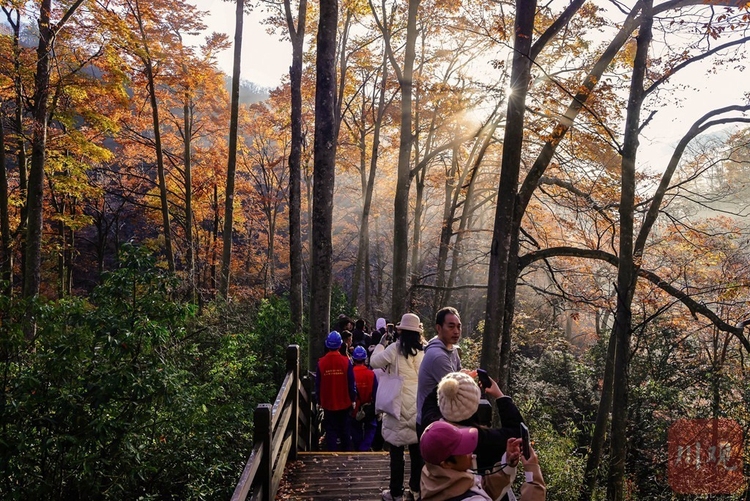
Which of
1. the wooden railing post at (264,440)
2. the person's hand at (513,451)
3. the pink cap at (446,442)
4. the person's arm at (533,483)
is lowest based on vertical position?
the wooden railing post at (264,440)

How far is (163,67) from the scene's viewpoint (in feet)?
55.6

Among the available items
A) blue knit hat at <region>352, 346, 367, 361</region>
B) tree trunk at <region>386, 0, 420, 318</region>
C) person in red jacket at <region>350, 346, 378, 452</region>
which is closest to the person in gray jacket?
person in red jacket at <region>350, 346, 378, 452</region>

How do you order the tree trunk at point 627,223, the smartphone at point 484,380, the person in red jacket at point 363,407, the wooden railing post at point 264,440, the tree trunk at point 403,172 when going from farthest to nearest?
the tree trunk at point 403,172
the tree trunk at point 627,223
the person in red jacket at point 363,407
the wooden railing post at point 264,440
the smartphone at point 484,380

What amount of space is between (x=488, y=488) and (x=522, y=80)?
18.7 feet

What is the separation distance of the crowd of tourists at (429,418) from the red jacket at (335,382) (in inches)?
0.5

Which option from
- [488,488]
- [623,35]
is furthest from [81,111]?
[488,488]

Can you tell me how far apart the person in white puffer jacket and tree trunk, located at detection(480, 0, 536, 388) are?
7.71 ft

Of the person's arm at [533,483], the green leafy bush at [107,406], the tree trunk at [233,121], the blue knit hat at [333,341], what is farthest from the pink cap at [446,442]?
the tree trunk at [233,121]

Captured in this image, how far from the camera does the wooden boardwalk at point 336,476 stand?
16.3 ft

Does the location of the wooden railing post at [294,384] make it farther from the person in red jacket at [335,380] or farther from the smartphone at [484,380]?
the smartphone at [484,380]

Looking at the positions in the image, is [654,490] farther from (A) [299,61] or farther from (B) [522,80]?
(A) [299,61]

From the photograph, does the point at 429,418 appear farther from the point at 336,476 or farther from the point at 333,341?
the point at 333,341

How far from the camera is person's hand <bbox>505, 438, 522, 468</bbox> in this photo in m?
Answer: 2.56

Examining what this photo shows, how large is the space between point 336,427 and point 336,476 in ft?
3.98
